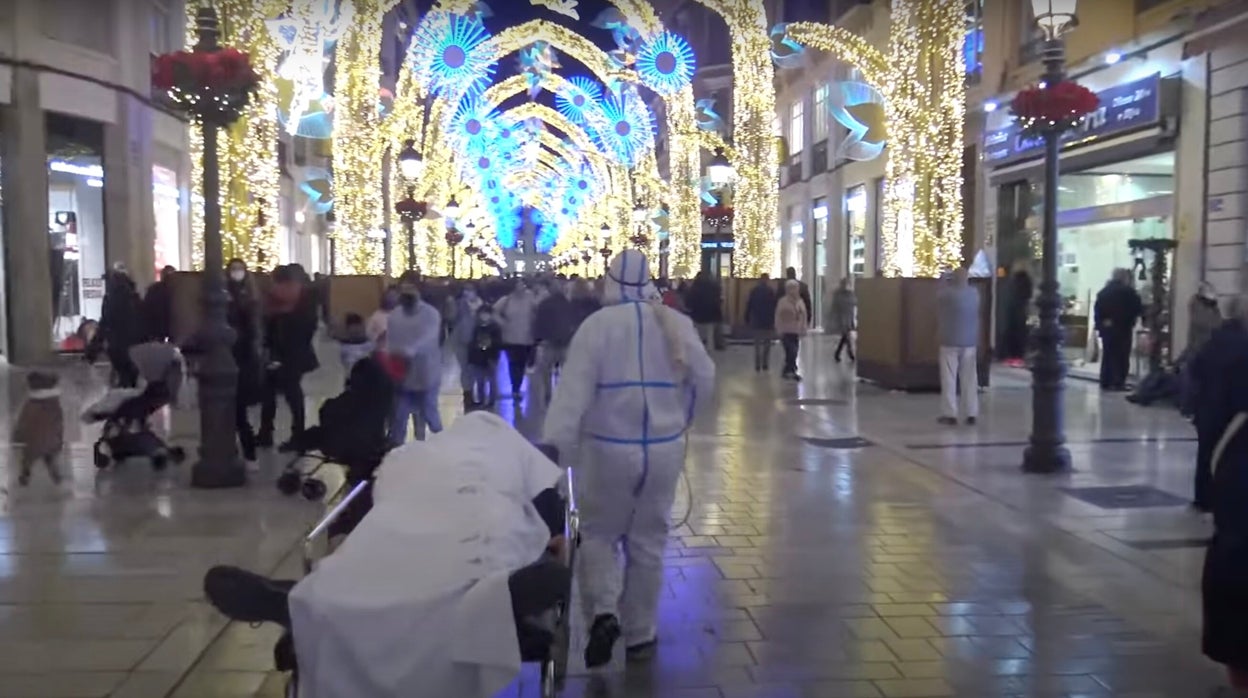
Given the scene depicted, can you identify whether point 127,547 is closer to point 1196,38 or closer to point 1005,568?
point 1005,568

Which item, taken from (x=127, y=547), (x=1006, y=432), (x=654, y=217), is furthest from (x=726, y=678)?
(x=654, y=217)

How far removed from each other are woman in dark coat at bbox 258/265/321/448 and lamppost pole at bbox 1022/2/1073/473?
21.3 ft

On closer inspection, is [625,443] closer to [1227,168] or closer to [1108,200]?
[1227,168]

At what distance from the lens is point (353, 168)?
78.7 ft

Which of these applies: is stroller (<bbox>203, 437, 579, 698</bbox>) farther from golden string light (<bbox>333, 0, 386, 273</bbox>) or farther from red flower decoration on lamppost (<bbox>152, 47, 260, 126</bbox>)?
golden string light (<bbox>333, 0, 386, 273</bbox>)

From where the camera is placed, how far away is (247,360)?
35.7 feet

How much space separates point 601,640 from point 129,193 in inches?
837

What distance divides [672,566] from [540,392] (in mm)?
8467

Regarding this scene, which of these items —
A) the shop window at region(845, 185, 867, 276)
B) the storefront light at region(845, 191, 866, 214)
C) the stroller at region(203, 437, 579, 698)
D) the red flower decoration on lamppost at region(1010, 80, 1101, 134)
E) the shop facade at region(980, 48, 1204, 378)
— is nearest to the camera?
the stroller at region(203, 437, 579, 698)

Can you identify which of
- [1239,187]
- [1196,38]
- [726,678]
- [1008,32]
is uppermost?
[1008,32]

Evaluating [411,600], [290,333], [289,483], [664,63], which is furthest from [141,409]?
[664,63]

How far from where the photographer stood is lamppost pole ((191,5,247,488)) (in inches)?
373

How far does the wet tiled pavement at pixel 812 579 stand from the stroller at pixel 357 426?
0.60 meters

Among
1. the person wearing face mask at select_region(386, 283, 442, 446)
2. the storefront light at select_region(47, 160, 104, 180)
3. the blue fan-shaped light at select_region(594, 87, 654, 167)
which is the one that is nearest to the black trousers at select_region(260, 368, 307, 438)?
the person wearing face mask at select_region(386, 283, 442, 446)
